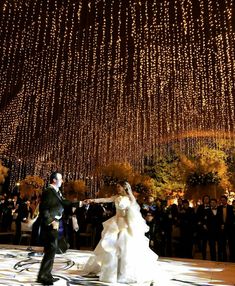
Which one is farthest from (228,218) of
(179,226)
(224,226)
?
(179,226)

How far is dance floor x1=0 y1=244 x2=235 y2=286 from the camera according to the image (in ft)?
14.7

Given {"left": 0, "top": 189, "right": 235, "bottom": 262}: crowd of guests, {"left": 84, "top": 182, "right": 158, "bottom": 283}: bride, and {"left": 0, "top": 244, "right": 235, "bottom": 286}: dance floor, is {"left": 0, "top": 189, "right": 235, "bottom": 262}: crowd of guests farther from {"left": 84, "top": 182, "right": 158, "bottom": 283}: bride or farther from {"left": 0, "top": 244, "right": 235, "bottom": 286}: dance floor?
{"left": 84, "top": 182, "right": 158, "bottom": 283}: bride

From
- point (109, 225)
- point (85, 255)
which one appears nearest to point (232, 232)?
point (85, 255)

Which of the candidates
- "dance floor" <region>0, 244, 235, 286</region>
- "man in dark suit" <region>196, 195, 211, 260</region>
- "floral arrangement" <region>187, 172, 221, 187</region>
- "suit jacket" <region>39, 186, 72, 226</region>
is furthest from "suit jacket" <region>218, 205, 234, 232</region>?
"floral arrangement" <region>187, 172, 221, 187</region>

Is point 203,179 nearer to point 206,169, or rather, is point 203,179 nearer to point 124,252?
point 206,169

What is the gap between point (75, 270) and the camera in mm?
5219

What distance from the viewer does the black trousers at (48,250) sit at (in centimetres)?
420

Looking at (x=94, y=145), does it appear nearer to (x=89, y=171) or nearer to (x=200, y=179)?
(x=89, y=171)

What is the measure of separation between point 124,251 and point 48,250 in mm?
995

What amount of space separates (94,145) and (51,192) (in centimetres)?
1573

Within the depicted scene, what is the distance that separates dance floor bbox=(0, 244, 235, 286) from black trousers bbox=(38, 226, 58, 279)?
20cm

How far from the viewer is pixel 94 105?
1298 cm

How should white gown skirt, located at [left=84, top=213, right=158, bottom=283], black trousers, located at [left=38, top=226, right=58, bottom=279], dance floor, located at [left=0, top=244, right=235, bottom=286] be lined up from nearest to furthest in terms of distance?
black trousers, located at [left=38, top=226, right=58, bottom=279]
white gown skirt, located at [left=84, top=213, right=158, bottom=283]
dance floor, located at [left=0, top=244, right=235, bottom=286]

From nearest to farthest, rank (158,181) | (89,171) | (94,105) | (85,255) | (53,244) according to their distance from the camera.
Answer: (53,244) → (85,255) → (94,105) → (158,181) → (89,171)
